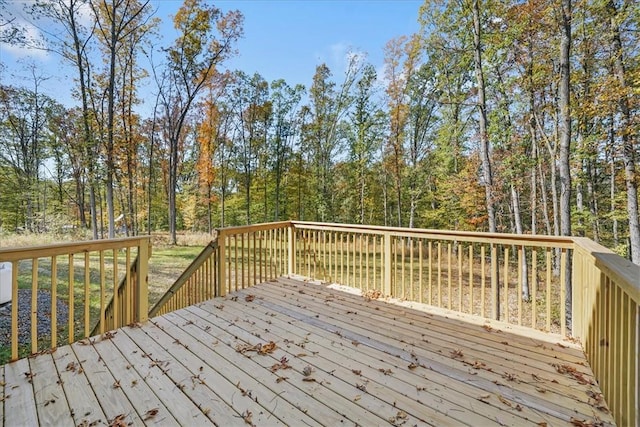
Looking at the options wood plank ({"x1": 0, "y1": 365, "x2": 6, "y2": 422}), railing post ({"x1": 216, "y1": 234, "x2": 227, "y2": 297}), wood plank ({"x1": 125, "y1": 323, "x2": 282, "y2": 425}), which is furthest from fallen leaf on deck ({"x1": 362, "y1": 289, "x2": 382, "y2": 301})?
wood plank ({"x1": 0, "y1": 365, "x2": 6, "y2": 422})

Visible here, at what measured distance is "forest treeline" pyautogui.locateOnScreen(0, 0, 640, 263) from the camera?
632cm

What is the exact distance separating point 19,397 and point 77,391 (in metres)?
0.32

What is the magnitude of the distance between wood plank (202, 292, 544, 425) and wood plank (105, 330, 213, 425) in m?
0.98

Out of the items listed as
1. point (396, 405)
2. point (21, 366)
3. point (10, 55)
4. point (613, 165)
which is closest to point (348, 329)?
point (396, 405)

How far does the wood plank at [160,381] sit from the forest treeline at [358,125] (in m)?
6.23

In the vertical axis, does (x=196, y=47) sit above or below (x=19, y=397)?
above

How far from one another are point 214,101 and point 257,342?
13.9 meters

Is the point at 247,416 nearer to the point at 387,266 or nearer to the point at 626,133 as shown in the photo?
the point at 387,266

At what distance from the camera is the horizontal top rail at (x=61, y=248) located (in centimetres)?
216

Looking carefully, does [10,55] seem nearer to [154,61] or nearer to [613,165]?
[154,61]

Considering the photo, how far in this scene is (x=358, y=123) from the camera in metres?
12.8

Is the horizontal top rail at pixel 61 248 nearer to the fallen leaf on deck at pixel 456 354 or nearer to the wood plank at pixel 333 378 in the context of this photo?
the wood plank at pixel 333 378

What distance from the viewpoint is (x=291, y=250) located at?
500 cm

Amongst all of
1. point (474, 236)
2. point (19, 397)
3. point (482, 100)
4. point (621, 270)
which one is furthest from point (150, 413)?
point (482, 100)
